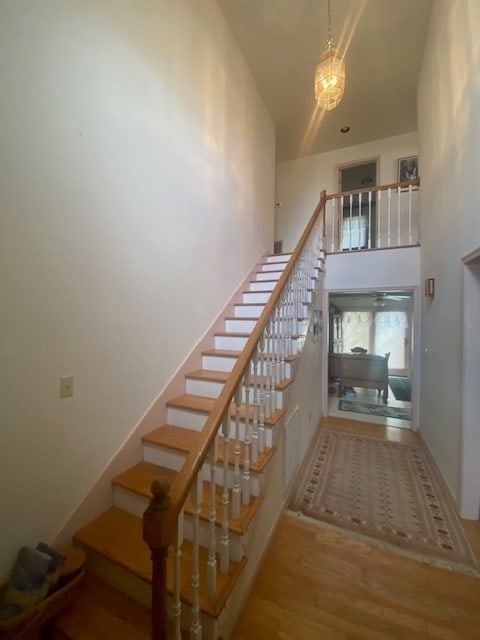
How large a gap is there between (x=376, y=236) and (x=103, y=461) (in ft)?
17.7

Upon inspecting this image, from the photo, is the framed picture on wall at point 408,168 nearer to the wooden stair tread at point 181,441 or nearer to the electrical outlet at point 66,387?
the wooden stair tread at point 181,441

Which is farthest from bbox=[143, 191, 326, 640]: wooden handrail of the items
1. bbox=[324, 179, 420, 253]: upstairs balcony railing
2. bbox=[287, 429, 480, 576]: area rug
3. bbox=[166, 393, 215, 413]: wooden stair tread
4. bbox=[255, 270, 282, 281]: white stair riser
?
bbox=[324, 179, 420, 253]: upstairs balcony railing

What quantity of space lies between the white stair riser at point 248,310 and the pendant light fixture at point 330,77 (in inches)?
76.2

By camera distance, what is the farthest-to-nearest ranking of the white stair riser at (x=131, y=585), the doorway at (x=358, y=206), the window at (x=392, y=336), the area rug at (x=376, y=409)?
1. the window at (x=392, y=336)
2. the doorway at (x=358, y=206)
3. the area rug at (x=376, y=409)
4. the white stair riser at (x=131, y=585)

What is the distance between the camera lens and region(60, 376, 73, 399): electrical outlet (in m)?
1.47

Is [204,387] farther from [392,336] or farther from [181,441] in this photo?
[392,336]

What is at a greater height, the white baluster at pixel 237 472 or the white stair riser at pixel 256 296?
the white stair riser at pixel 256 296

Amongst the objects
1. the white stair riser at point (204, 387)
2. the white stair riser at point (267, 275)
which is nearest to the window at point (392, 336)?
the white stair riser at point (267, 275)

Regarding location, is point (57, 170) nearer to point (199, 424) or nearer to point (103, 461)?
point (103, 461)

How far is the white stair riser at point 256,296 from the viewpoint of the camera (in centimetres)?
333

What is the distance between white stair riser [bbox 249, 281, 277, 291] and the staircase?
48.9 inches

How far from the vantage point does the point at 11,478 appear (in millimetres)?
1262

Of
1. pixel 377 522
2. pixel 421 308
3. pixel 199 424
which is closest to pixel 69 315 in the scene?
pixel 199 424

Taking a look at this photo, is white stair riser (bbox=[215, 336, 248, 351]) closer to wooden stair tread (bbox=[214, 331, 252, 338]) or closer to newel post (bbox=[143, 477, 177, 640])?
wooden stair tread (bbox=[214, 331, 252, 338])
